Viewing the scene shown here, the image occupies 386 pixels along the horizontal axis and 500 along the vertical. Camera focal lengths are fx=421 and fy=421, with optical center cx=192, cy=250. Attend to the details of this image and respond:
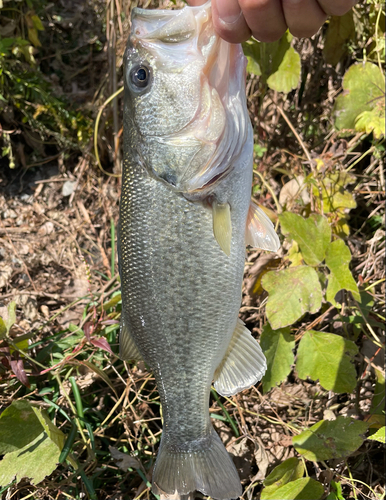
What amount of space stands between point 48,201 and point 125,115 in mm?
2122

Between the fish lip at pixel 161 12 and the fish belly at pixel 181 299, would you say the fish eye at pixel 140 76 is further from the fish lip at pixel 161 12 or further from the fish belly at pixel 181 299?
the fish belly at pixel 181 299

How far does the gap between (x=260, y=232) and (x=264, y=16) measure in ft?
2.42

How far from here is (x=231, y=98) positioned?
4.89 ft

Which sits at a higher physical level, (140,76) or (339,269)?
(140,76)

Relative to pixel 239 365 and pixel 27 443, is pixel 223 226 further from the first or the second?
pixel 27 443

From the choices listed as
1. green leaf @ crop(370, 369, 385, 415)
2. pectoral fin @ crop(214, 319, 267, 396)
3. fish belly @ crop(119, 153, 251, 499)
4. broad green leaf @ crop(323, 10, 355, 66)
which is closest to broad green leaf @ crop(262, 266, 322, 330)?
pectoral fin @ crop(214, 319, 267, 396)

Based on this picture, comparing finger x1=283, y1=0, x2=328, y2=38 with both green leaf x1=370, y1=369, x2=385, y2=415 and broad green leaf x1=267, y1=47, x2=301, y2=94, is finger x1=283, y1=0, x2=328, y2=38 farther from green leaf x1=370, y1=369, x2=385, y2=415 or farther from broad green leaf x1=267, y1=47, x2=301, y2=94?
green leaf x1=370, y1=369, x2=385, y2=415

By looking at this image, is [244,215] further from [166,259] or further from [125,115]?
[125,115]

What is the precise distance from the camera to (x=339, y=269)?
2.02 m

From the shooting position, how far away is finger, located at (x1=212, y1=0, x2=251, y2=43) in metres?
1.31

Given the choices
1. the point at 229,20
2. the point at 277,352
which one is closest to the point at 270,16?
the point at 229,20

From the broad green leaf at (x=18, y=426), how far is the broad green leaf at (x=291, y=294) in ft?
4.15

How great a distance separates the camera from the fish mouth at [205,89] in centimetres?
141

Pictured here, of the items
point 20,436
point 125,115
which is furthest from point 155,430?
point 125,115
